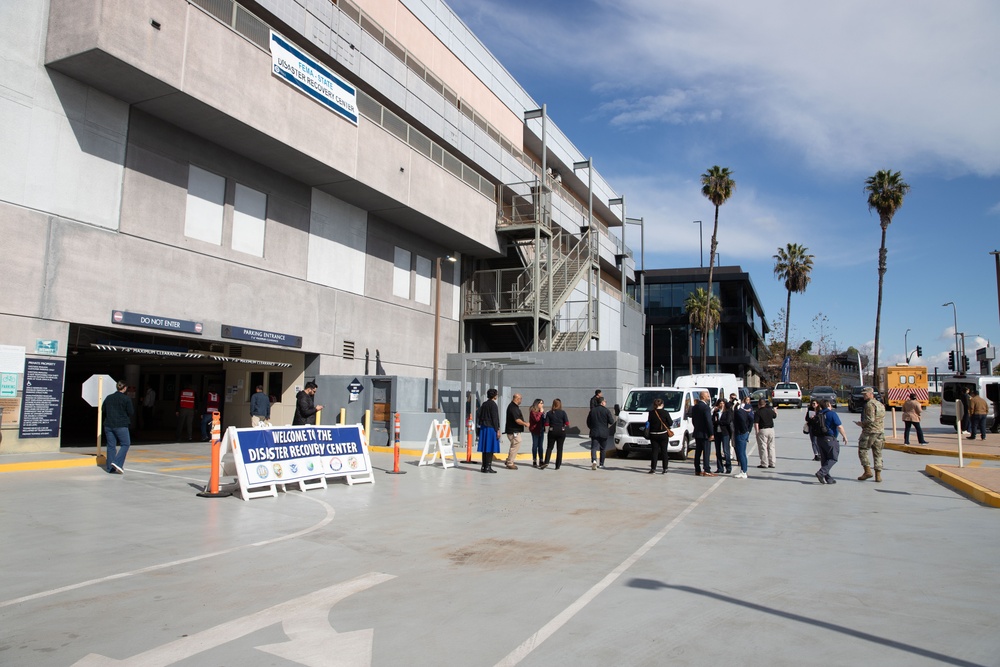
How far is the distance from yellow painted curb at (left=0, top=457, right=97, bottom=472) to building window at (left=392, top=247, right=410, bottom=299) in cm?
1390

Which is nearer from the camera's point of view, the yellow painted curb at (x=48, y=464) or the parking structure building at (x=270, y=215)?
the yellow painted curb at (x=48, y=464)

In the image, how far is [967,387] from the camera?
3069 cm

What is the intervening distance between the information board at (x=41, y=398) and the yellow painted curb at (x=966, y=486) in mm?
18257

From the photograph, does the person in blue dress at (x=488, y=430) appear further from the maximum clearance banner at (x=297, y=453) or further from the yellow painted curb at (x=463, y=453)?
the yellow painted curb at (x=463, y=453)

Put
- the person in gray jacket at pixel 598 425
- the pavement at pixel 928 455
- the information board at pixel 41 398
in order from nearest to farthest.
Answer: the pavement at pixel 928 455, the information board at pixel 41 398, the person in gray jacket at pixel 598 425

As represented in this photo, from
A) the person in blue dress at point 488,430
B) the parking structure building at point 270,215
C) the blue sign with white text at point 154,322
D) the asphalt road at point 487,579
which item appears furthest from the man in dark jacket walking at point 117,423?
the person in blue dress at point 488,430

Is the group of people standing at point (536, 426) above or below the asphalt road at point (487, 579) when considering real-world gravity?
above

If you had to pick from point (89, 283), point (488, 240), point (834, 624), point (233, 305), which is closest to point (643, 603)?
point (834, 624)

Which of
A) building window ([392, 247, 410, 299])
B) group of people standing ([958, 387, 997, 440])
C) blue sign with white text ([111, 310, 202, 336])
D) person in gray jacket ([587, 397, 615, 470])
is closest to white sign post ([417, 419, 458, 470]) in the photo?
person in gray jacket ([587, 397, 615, 470])

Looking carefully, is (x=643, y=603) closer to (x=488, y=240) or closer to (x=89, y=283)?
(x=89, y=283)

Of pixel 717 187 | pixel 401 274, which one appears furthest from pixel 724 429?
pixel 717 187

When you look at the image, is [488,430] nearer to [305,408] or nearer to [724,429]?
[305,408]

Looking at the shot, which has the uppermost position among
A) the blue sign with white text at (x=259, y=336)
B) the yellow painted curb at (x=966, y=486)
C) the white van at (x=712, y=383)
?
the blue sign with white text at (x=259, y=336)

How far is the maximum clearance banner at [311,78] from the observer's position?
63.2 feet
